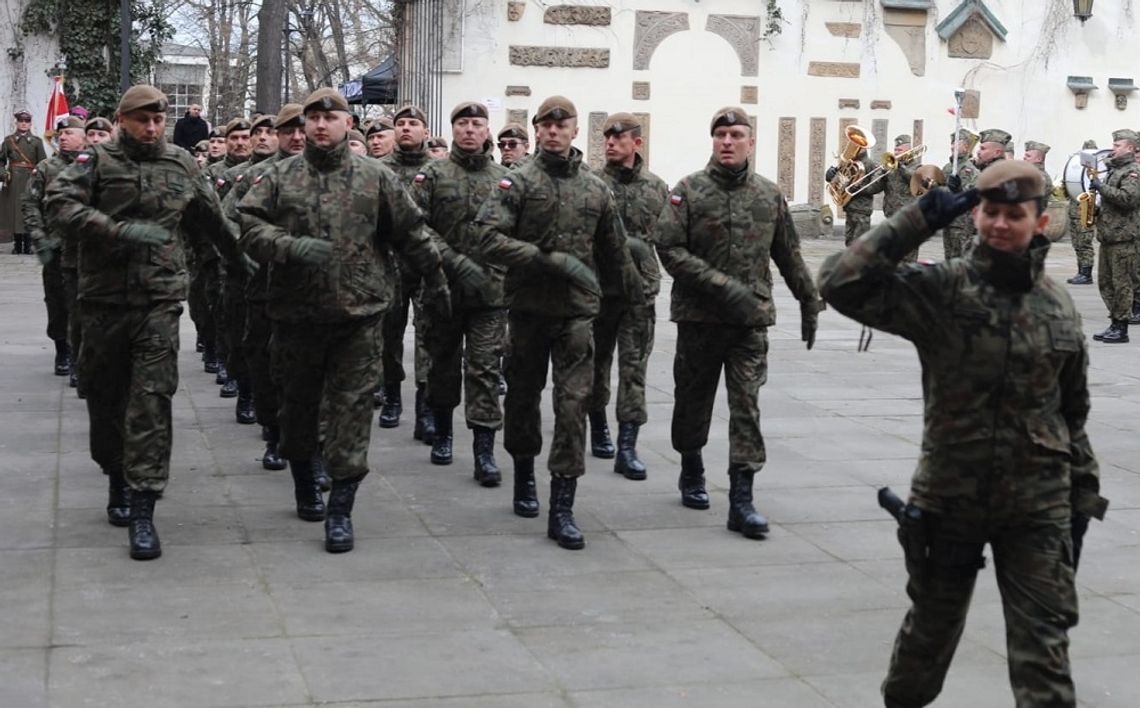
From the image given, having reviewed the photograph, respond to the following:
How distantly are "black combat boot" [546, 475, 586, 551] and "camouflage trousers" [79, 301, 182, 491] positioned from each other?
67.5 inches

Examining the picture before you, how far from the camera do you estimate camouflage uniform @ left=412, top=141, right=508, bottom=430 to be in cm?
955

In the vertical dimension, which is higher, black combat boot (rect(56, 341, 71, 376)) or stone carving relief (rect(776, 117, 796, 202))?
stone carving relief (rect(776, 117, 796, 202))

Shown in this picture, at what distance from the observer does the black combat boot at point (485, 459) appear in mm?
9227


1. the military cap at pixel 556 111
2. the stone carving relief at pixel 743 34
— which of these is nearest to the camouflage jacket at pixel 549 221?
the military cap at pixel 556 111

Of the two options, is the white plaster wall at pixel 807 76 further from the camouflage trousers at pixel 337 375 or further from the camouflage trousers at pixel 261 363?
the camouflage trousers at pixel 337 375

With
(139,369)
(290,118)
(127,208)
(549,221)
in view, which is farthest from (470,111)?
(139,369)

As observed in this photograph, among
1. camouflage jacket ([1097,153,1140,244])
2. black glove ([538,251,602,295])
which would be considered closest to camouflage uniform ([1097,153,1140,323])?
camouflage jacket ([1097,153,1140,244])

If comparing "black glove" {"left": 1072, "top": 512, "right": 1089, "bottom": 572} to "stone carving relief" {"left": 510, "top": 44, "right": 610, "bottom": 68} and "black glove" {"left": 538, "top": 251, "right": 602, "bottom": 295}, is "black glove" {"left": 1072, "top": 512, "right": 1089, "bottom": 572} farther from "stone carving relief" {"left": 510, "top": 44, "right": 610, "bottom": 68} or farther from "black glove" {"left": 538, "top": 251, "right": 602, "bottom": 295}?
"stone carving relief" {"left": 510, "top": 44, "right": 610, "bottom": 68}

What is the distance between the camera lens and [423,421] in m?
10.7

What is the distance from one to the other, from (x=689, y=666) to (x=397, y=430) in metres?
5.23

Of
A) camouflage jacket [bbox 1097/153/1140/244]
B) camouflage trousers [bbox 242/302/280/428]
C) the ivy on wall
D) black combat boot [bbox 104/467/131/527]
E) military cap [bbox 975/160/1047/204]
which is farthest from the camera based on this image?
the ivy on wall

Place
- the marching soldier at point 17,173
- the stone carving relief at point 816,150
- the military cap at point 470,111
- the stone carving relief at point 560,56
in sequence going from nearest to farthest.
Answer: the military cap at point 470,111
the marching soldier at point 17,173
the stone carving relief at point 560,56
the stone carving relief at point 816,150

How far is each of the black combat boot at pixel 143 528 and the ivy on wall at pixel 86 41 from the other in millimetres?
21465

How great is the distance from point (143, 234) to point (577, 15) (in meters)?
22.2
